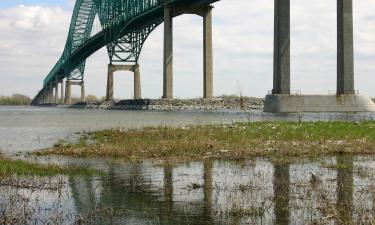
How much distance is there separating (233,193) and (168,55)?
74468 mm

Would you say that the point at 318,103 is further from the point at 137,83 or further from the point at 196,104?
the point at 137,83

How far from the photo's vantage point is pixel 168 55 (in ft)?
281

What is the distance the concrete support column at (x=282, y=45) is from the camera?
186 feet

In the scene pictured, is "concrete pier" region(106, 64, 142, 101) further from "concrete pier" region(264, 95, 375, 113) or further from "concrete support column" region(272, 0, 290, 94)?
"concrete support column" region(272, 0, 290, 94)

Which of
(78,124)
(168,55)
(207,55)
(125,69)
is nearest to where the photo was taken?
(78,124)

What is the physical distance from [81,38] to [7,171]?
142101 mm

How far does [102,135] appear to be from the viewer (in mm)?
28438

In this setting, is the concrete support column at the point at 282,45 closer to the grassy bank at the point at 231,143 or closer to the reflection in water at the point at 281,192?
the grassy bank at the point at 231,143

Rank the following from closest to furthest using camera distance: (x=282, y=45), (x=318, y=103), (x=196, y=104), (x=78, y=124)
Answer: (x=78, y=124), (x=282, y=45), (x=318, y=103), (x=196, y=104)

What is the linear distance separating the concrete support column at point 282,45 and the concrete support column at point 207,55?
89.0 ft

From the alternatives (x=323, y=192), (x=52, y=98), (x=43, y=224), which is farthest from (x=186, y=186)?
(x=52, y=98)

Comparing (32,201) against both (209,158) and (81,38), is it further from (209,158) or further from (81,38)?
(81,38)

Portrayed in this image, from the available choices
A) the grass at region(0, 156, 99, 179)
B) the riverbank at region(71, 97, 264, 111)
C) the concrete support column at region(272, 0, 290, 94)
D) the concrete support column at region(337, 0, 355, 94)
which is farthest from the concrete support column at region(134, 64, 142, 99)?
the grass at region(0, 156, 99, 179)

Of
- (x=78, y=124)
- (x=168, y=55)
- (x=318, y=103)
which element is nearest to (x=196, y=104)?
(x=168, y=55)
